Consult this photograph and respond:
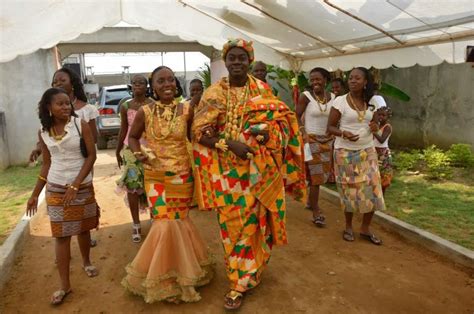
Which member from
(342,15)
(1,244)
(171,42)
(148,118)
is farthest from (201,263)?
(171,42)

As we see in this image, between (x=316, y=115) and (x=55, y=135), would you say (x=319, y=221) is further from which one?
(x=55, y=135)

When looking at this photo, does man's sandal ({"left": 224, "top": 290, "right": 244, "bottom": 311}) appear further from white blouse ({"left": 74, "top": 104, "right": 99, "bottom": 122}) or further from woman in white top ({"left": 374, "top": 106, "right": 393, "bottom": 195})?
woman in white top ({"left": 374, "top": 106, "right": 393, "bottom": 195})

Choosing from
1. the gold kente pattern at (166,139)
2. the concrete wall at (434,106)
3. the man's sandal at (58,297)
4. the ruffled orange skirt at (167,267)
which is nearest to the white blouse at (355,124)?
the gold kente pattern at (166,139)

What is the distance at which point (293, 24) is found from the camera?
19.6 ft

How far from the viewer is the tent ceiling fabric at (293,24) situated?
4.26 metres

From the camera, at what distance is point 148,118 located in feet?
11.3

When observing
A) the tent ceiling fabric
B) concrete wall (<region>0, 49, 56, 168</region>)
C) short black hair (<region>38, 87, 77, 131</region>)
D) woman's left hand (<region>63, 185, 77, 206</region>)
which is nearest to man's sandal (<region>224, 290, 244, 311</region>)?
woman's left hand (<region>63, 185, 77, 206</region>)

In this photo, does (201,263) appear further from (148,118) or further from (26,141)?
(26,141)

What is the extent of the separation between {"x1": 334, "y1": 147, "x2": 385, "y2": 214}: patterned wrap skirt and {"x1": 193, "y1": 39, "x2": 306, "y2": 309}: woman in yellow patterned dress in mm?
1314

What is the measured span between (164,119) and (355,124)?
211 centimetres

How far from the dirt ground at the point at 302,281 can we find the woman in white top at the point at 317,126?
671 mm

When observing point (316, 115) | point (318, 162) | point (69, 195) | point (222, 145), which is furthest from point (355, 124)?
point (69, 195)

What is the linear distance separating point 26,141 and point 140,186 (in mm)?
6353

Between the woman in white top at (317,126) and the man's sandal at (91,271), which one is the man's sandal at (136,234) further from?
the woman in white top at (317,126)
